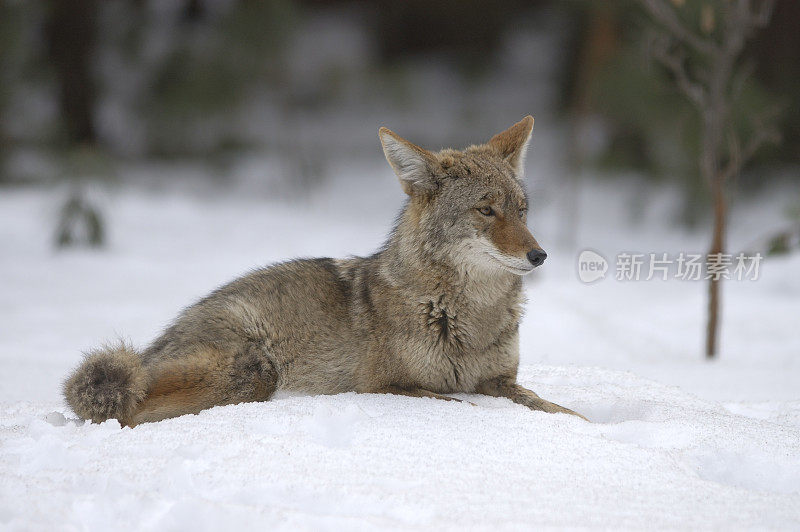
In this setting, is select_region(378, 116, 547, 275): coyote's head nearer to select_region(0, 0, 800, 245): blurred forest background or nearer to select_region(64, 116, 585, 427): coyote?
select_region(64, 116, 585, 427): coyote

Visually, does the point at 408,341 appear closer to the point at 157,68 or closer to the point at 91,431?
the point at 91,431

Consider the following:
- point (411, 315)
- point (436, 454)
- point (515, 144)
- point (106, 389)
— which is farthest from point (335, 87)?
point (436, 454)

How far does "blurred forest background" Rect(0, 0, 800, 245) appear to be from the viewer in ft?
40.4

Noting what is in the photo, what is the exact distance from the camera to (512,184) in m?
3.90

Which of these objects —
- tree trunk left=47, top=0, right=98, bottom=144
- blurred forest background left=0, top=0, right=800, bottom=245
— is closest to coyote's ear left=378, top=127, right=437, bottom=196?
blurred forest background left=0, top=0, right=800, bottom=245

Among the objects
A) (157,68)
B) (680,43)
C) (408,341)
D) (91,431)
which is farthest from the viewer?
(157,68)

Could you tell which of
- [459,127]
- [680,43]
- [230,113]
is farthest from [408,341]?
[459,127]

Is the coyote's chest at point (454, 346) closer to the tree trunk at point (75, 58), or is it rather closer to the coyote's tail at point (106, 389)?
the coyote's tail at point (106, 389)

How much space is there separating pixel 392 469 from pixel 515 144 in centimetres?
215

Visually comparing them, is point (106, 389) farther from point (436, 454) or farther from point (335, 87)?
point (335, 87)

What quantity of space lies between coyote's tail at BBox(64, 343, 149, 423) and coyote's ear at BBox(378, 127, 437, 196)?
5.38 feet

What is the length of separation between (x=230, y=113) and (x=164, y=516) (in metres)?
13.5

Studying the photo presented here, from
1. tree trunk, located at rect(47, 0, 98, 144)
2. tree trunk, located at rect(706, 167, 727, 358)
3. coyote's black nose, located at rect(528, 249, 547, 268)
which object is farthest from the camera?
tree trunk, located at rect(47, 0, 98, 144)

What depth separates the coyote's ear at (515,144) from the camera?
4.21 metres
